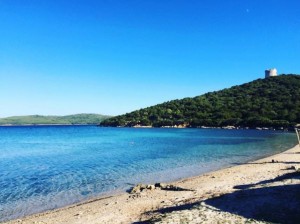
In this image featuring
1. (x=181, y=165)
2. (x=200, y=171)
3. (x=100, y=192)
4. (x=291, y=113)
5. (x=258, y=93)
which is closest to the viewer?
(x=100, y=192)

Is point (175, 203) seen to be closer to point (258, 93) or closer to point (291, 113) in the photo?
point (291, 113)

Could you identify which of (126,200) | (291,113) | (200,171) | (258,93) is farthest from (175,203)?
(258,93)

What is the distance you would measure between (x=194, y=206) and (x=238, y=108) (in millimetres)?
139374

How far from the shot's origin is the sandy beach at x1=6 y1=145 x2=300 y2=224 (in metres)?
12.7

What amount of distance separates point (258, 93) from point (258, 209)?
15784 cm

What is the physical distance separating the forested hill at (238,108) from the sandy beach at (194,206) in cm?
10043

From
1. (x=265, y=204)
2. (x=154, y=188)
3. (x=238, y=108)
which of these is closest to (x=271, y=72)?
(x=238, y=108)

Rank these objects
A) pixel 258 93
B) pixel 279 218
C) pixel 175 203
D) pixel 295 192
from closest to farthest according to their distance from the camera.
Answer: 1. pixel 279 218
2. pixel 295 192
3. pixel 175 203
4. pixel 258 93

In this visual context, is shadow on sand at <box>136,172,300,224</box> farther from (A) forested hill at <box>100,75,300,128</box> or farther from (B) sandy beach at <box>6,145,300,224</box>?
(A) forested hill at <box>100,75,300,128</box>

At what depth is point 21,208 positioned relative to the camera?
1856 centimetres

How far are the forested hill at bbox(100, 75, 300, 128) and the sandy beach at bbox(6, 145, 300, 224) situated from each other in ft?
329

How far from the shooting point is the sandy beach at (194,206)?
12.7 m

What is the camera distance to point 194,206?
14242 millimetres

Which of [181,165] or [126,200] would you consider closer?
[126,200]
